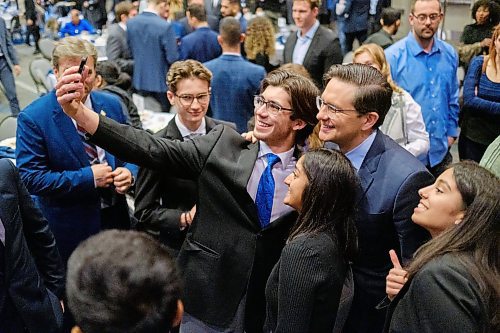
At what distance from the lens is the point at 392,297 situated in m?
1.86

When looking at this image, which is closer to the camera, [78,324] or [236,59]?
[78,324]

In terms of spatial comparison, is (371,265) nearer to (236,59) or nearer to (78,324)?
(78,324)

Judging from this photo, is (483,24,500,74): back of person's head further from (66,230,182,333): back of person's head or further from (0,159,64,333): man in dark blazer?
(66,230,182,333): back of person's head

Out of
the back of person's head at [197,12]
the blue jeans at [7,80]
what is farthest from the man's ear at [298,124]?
the blue jeans at [7,80]

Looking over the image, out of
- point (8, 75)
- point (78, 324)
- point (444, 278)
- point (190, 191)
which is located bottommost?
point (8, 75)

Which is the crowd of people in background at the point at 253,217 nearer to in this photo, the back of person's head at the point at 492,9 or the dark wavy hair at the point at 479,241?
the dark wavy hair at the point at 479,241

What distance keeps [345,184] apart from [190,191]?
0.91 m

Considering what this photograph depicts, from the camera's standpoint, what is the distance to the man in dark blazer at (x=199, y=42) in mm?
5227

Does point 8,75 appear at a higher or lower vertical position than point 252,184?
lower

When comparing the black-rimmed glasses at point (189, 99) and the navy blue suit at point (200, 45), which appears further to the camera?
the navy blue suit at point (200, 45)

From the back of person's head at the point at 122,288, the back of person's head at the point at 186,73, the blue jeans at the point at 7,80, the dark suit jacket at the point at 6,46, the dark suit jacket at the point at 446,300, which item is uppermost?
the back of person's head at the point at 186,73

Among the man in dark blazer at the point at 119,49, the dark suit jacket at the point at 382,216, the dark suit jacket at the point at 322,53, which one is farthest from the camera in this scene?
the man in dark blazer at the point at 119,49

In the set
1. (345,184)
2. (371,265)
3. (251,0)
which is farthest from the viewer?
(251,0)

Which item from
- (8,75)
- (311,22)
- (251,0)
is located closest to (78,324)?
(311,22)
